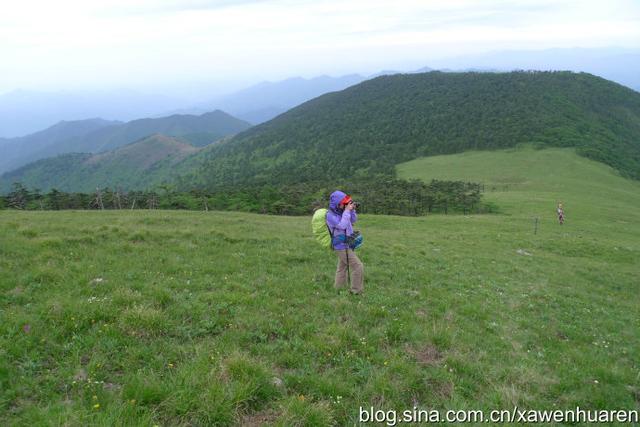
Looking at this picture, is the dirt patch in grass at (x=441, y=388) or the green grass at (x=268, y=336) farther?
the dirt patch in grass at (x=441, y=388)

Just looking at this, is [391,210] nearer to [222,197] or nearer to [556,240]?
[222,197]

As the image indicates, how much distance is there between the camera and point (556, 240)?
1298 inches

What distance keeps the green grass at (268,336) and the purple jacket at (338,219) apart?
73.4 inches

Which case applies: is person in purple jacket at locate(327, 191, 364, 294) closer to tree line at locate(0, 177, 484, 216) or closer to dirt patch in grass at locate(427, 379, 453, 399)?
dirt patch in grass at locate(427, 379, 453, 399)

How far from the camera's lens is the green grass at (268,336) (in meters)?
6.14

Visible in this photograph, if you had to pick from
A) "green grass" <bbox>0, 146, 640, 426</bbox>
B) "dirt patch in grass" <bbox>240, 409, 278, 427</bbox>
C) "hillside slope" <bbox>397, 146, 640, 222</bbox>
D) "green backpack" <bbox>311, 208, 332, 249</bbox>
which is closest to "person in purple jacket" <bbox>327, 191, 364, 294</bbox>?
"green backpack" <bbox>311, 208, 332, 249</bbox>

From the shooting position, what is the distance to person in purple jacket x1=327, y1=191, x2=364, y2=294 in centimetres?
1139

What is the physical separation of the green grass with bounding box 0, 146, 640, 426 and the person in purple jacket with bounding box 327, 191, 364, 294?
67 centimetres

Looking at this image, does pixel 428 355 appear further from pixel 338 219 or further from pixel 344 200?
pixel 344 200

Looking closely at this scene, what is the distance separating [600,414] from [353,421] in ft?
14.8

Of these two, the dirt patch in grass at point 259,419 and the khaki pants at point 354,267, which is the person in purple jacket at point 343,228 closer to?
the khaki pants at point 354,267

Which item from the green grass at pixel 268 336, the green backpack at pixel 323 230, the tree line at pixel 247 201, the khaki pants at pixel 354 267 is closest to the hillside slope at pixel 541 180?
the tree line at pixel 247 201

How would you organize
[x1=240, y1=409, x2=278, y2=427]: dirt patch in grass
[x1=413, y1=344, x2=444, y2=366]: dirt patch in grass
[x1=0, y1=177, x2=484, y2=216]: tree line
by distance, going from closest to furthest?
1. [x1=240, y1=409, x2=278, y2=427]: dirt patch in grass
2. [x1=413, y1=344, x2=444, y2=366]: dirt patch in grass
3. [x1=0, y1=177, x2=484, y2=216]: tree line

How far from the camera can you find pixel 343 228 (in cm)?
1136
